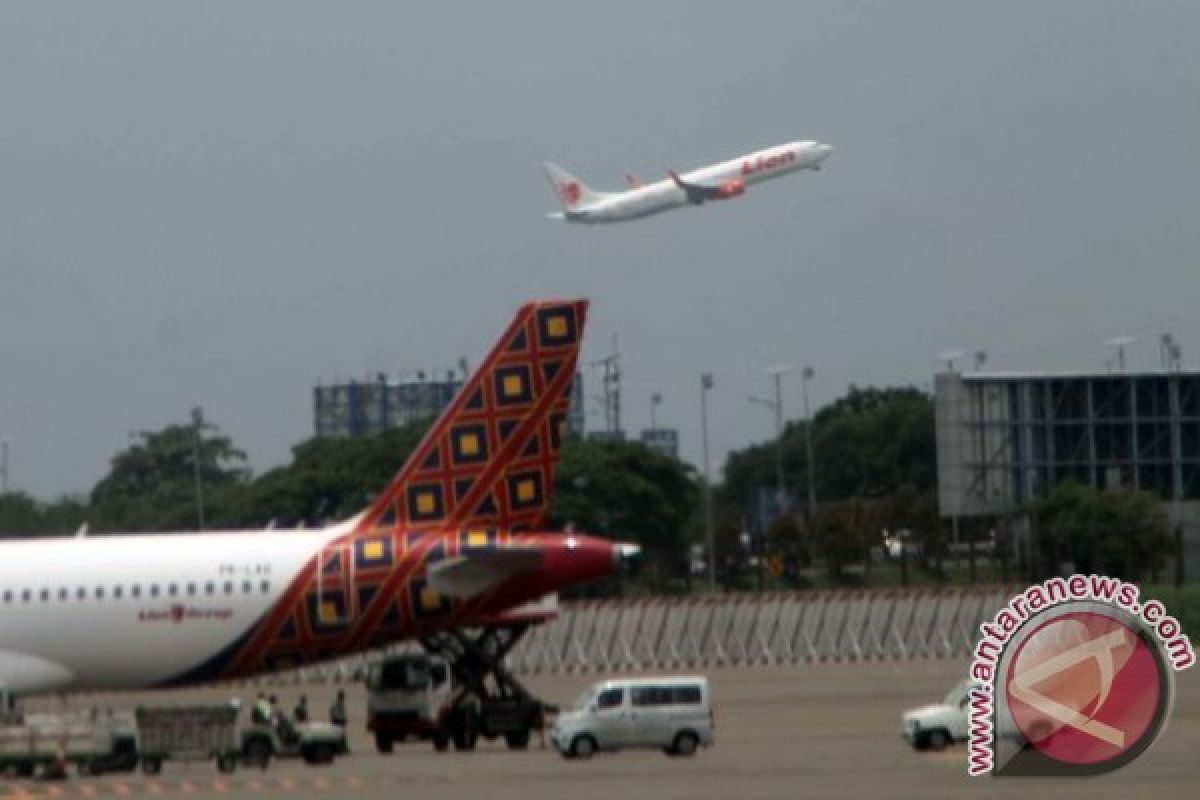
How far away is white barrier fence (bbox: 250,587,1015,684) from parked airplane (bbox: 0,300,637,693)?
35468 millimetres

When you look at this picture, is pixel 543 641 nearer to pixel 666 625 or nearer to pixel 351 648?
pixel 666 625

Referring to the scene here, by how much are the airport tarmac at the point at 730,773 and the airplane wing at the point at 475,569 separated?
3108 millimetres

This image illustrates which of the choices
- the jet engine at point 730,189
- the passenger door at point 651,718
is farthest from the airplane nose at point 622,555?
the jet engine at point 730,189

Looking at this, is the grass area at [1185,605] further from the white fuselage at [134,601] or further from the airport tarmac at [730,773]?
the white fuselage at [134,601]

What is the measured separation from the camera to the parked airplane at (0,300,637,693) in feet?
180

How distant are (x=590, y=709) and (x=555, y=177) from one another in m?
96.9

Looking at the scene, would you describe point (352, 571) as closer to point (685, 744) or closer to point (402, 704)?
point (402, 704)

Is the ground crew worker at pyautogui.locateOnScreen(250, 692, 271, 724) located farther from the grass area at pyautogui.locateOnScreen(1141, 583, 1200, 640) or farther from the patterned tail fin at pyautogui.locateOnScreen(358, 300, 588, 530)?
the grass area at pyautogui.locateOnScreen(1141, 583, 1200, 640)

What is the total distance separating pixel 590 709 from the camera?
2109 inches

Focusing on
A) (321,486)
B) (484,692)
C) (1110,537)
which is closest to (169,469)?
(321,486)

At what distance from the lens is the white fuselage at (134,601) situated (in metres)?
55.1

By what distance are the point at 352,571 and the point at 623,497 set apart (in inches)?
3431

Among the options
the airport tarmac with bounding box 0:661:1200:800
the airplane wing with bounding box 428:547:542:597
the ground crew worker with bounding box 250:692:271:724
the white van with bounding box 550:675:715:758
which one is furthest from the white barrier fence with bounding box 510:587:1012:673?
the white van with bounding box 550:675:715:758

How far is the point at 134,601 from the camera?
55875 millimetres
